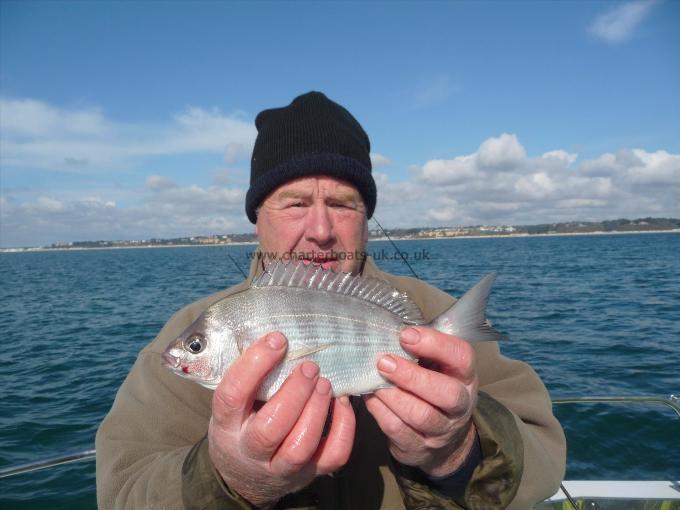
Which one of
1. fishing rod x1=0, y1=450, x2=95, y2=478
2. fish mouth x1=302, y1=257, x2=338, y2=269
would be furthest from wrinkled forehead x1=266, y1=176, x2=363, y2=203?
fishing rod x1=0, y1=450, x2=95, y2=478

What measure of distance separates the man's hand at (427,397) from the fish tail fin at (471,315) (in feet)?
1.32

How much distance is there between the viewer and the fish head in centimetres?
262

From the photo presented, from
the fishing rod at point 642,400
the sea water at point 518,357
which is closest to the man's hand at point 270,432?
the sea water at point 518,357

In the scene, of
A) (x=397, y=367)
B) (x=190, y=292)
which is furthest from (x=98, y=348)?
(x=397, y=367)

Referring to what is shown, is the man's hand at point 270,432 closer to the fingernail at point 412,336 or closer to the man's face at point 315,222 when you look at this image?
the fingernail at point 412,336

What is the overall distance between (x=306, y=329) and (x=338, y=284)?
1.33ft

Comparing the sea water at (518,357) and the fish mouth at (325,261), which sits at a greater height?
the fish mouth at (325,261)

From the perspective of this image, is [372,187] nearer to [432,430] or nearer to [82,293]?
[432,430]

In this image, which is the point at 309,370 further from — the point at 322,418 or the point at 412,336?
the point at 412,336

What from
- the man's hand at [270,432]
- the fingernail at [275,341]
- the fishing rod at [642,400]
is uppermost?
the fingernail at [275,341]

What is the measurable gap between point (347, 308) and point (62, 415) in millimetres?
10624

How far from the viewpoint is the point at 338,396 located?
2.55 m

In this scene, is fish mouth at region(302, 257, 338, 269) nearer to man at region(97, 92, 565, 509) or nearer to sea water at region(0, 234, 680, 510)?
man at region(97, 92, 565, 509)

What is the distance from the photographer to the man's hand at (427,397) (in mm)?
2162
